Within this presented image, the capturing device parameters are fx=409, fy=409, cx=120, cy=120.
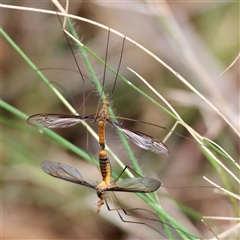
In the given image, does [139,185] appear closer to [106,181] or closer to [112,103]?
[106,181]

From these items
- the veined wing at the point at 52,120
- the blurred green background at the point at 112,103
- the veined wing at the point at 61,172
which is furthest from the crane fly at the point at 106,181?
the blurred green background at the point at 112,103

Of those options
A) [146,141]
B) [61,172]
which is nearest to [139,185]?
[146,141]

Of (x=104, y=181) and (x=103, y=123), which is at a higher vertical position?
(x=103, y=123)

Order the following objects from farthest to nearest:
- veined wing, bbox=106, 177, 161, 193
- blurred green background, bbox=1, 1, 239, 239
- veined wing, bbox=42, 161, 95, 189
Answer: blurred green background, bbox=1, 1, 239, 239 < veined wing, bbox=42, 161, 95, 189 < veined wing, bbox=106, 177, 161, 193

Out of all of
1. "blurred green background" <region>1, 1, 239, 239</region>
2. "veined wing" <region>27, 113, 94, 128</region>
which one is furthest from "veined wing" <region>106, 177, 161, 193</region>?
"blurred green background" <region>1, 1, 239, 239</region>

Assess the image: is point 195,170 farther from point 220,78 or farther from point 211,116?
point 220,78

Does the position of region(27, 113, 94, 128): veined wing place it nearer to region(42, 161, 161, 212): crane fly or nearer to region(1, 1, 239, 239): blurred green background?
region(42, 161, 161, 212): crane fly
